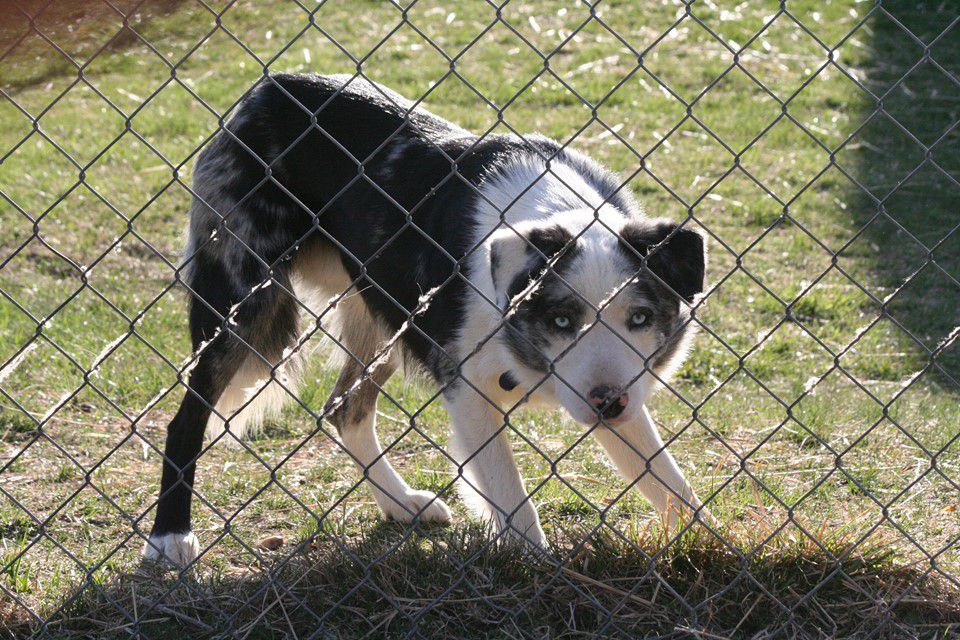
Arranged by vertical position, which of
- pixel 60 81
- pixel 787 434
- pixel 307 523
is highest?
pixel 787 434

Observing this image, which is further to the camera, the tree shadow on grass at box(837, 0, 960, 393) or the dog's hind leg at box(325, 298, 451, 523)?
the tree shadow on grass at box(837, 0, 960, 393)

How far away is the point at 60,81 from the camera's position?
939 cm

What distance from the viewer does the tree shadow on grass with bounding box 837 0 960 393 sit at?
615 centimetres

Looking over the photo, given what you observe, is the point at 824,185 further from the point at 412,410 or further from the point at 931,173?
the point at 412,410

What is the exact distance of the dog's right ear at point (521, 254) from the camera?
3.47 m

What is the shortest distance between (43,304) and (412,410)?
A: 241 cm

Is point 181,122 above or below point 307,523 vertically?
below

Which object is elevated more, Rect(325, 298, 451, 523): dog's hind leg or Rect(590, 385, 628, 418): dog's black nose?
Rect(590, 385, 628, 418): dog's black nose

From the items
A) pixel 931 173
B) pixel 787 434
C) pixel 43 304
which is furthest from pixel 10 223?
pixel 931 173

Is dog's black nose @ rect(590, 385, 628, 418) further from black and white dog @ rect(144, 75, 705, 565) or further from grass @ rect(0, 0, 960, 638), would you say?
grass @ rect(0, 0, 960, 638)

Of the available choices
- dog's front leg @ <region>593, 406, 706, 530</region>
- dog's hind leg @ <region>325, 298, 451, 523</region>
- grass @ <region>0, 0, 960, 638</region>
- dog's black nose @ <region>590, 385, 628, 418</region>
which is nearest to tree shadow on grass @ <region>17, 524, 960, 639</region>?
grass @ <region>0, 0, 960, 638</region>

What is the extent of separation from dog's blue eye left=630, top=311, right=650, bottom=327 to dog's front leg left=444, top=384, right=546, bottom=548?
55cm

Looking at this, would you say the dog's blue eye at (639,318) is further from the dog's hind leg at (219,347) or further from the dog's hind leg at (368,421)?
the dog's hind leg at (219,347)

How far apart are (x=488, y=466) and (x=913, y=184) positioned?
18.1 feet
